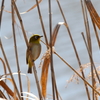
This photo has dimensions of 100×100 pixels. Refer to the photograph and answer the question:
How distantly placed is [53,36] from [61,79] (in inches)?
95.4

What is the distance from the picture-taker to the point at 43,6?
18.2ft

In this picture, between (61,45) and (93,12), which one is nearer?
(93,12)

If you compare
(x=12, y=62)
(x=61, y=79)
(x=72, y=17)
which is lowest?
(x=61, y=79)

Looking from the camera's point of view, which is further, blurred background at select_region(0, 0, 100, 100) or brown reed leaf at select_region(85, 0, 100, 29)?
blurred background at select_region(0, 0, 100, 100)

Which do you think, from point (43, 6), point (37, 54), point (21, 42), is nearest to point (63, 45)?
point (21, 42)

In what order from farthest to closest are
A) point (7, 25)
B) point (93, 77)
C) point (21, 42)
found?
1. point (7, 25)
2. point (21, 42)
3. point (93, 77)

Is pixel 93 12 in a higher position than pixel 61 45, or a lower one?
higher

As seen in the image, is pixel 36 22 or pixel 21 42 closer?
pixel 21 42

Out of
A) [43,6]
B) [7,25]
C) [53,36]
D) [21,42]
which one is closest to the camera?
[53,36]

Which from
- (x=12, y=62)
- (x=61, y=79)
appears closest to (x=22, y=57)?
(x=12, y=62)

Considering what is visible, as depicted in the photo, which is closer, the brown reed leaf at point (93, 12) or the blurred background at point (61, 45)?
the brown reed leaf at point (93, 12)

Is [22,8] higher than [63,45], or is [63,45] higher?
[22,8]

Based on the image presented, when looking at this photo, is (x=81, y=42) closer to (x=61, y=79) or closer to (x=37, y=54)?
(x=61, y=79)

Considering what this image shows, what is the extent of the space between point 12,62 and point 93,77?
8.30ft
